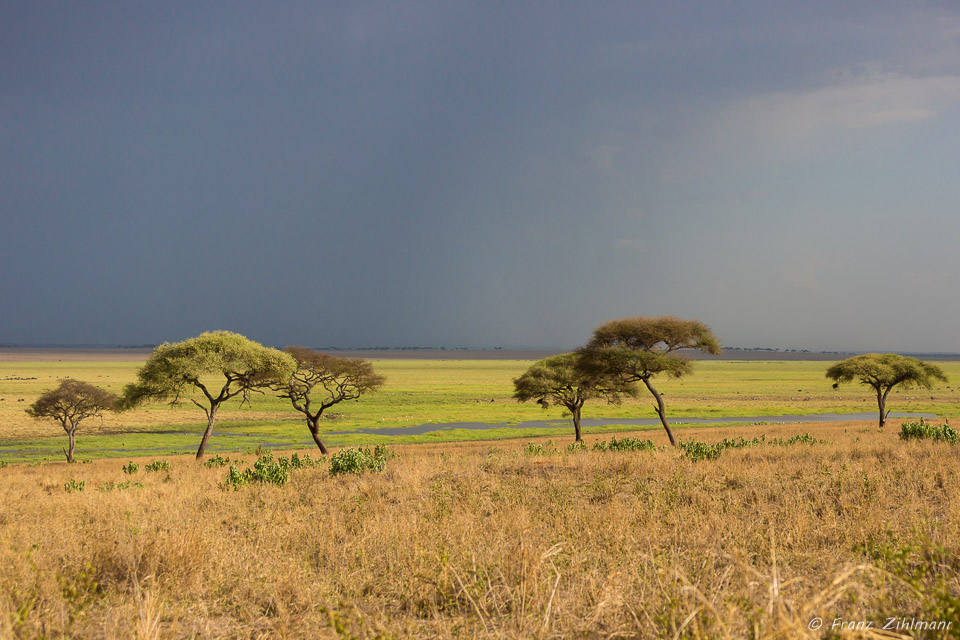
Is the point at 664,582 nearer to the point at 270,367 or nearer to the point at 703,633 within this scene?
the point at 703,633

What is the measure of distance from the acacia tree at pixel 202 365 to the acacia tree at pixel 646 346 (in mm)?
21539

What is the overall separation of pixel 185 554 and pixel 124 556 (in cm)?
76

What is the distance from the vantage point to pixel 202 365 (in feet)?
112

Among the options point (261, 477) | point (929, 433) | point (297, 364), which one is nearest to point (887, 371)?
point (929, 433)

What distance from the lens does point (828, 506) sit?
8328mm

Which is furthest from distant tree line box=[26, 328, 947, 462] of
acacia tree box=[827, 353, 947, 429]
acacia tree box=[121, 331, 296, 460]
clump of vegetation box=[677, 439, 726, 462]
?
acacia tree box=[827, 353, 947, 429]

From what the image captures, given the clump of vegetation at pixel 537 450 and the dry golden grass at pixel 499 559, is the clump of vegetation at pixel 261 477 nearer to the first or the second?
the dry golden grass at pixel 499 559

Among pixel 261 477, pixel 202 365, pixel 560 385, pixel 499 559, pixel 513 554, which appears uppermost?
pixel 202 365

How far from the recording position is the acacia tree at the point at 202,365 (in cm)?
3419

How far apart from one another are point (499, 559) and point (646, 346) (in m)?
31.3

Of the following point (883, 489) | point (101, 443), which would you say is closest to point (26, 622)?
point (883, 489)

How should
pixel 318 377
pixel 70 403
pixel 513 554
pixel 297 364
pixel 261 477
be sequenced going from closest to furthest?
pixel 513 554 < pixel 261 477 < pixel 297 364 < pixel 318 377 < pixel 70 403

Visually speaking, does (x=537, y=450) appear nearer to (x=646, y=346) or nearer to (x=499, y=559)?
(x=646, y=346)

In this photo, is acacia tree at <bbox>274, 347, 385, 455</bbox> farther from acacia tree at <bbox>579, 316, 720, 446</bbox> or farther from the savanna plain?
the savanna plain
